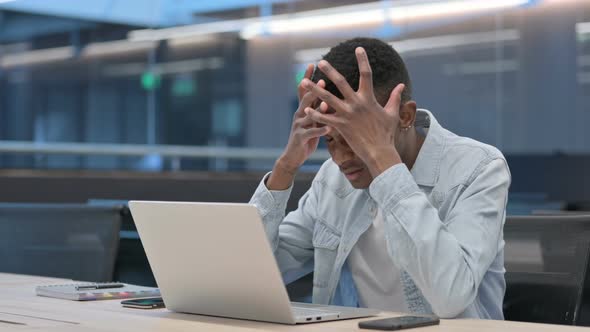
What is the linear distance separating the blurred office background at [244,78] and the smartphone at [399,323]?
3.52 meters

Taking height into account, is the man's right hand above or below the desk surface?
above

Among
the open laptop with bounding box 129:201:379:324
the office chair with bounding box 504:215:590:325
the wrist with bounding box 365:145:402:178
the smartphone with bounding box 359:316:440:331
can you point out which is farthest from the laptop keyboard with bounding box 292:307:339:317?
the office chair with bounding box 504:215:590:325

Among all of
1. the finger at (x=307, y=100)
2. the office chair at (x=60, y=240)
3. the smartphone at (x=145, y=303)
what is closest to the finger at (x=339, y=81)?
the finger at (x=307, y=100)

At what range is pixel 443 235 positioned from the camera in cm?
151

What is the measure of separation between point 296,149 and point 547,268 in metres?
0.57

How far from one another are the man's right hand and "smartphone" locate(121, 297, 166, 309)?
16.8 inches

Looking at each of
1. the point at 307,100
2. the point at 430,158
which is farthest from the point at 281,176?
the point at 430,158

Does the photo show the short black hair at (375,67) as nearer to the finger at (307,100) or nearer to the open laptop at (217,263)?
the finger at (307,100)

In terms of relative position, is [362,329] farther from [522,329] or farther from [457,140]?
[457,140]

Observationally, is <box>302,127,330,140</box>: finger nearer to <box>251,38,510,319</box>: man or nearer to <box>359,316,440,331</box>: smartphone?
<box>251,38,510,319</box>: man

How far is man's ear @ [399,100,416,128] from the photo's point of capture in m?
1.71

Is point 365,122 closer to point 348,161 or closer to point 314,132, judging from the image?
point 348,161

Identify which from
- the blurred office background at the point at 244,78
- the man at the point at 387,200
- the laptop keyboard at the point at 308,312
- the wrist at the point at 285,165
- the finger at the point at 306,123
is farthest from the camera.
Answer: the blurred office background at the point at 244,78

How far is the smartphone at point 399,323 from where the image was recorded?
1.28m
